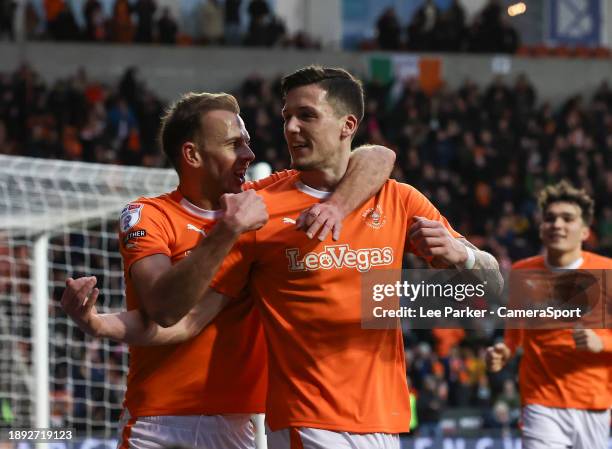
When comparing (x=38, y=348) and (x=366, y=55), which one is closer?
(x=38, y=348)

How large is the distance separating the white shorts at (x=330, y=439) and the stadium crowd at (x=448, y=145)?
809 centimetres

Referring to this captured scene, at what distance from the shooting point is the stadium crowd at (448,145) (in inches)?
491

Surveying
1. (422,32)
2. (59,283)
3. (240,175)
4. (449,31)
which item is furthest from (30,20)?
(240,175)

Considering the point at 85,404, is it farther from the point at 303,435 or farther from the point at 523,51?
the point at 523,51

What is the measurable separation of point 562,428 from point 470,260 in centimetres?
304

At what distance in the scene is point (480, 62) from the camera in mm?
20797

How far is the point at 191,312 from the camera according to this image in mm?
3645

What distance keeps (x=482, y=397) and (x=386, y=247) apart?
899 cm

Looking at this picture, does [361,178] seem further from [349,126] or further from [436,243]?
[436,243]

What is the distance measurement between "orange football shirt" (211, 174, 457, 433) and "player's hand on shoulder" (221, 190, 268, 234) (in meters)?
0.28

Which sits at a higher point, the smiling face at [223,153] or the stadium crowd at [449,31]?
the stadium crowd at [449,31]

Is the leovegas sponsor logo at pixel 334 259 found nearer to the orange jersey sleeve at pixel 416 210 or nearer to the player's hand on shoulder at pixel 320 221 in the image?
the player's hand on shoulder at pixel 320 221

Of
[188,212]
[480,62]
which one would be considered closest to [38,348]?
[188,212]

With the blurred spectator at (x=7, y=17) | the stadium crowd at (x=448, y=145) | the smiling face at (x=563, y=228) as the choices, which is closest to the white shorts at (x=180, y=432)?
the smiling face at (x=563, y=228)
